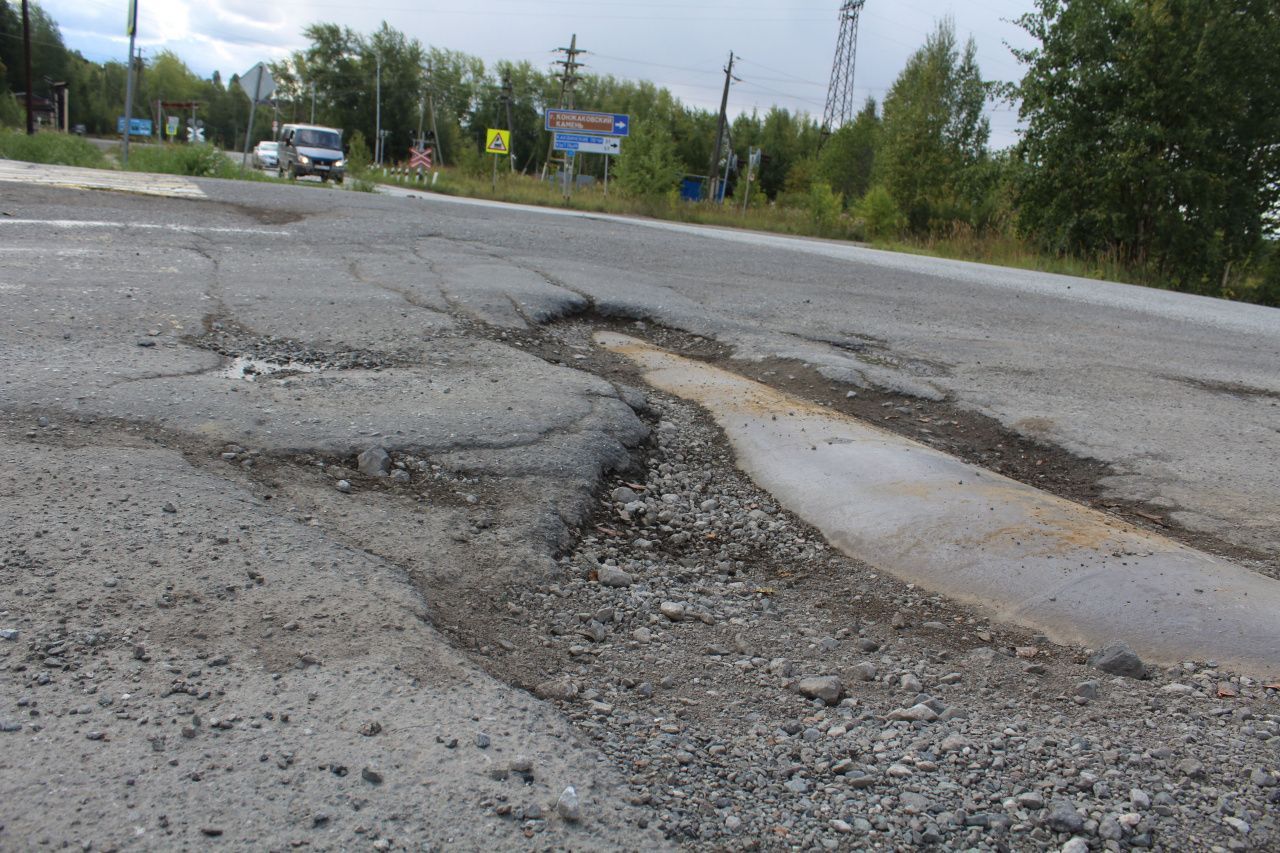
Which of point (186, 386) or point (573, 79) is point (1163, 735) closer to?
point (186, 386)

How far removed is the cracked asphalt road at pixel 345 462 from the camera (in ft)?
5.64

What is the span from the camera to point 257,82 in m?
18.9

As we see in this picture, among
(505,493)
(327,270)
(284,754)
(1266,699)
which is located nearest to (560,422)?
(505,493)

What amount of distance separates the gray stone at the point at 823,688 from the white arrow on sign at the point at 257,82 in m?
19.8

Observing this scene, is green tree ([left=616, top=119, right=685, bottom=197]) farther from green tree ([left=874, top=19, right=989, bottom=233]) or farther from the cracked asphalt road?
the cracked asphalt road

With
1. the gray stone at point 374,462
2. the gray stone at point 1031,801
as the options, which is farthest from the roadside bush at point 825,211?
the gray stone at point 1031,801

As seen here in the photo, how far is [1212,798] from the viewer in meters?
1.86

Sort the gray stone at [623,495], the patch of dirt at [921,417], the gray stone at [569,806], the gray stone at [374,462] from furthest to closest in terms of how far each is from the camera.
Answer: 1. the patch of dirt at [921,417]
2. the gray stone at [623,495]
3. the gray stone at [374,462]
4. the gray stone at [569,806]

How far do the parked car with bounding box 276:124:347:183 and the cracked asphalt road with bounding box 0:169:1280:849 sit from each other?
24.9 m

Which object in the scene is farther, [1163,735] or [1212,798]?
[1163,735]

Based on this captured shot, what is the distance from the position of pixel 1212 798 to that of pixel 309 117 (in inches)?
3557

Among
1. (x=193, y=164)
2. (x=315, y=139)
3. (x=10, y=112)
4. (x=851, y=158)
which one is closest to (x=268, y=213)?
(x=193, y=164)

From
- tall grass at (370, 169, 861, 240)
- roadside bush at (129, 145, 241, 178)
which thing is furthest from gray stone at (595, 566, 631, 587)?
tall grass at (370, 169, 861, 240)

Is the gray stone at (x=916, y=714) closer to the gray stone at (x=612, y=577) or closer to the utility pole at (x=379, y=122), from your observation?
the gray stone at (x=612, y=577)
